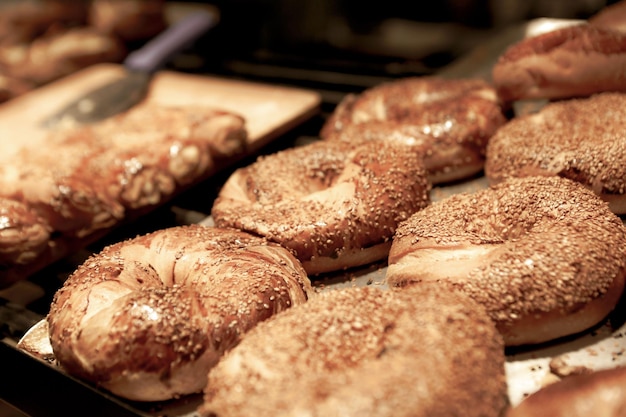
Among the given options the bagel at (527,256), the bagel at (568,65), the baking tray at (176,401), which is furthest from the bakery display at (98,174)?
the bagel at (568,65)

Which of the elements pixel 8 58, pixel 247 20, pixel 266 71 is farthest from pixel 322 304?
pixel 8 58

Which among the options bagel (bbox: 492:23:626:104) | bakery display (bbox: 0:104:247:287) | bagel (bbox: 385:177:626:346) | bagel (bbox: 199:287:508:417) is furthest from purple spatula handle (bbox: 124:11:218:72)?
bagel (bbox: 199:287:508:417)

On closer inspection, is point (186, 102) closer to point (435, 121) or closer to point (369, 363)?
point (435, 121)

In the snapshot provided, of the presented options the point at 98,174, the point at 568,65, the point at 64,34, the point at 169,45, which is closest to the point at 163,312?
the point at 98,174

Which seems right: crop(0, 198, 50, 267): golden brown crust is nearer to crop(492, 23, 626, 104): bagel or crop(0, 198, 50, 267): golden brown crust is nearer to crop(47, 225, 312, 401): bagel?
crop(47, 225, 312, 401): bagel

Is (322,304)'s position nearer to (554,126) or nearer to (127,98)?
(554,126)

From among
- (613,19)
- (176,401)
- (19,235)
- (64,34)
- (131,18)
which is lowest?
(176,401)

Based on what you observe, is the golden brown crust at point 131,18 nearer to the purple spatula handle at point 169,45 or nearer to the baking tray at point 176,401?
the purple spatula handle at point 169,45
